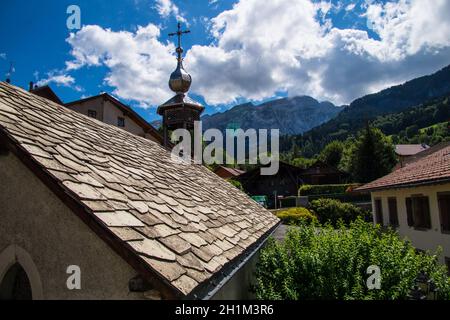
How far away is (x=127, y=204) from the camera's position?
370cm

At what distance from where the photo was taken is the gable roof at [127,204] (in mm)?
2877

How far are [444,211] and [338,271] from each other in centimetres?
1057

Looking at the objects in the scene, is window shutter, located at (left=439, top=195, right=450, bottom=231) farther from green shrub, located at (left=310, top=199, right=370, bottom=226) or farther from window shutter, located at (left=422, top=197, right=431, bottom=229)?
green shrub, located at (left=310, top=199, right=370, bottom=226)

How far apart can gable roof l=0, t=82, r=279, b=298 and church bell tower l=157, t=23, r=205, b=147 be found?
6509 millimetres

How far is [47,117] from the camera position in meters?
5.46

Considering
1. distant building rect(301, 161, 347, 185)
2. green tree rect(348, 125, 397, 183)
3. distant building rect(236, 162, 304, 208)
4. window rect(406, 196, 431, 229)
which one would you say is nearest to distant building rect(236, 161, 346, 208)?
distant building rect(236, 162, 304, 208)

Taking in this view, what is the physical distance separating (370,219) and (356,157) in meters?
30.0

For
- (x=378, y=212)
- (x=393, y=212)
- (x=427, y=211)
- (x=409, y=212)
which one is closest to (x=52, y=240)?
(x=427, y=211)

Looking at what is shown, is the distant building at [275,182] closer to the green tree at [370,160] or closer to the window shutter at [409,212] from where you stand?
the green tree at [370,160]

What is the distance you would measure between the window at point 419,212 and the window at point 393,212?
1986 mm

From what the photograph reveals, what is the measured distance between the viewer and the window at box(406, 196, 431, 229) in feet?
50.2

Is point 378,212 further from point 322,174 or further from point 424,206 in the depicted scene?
point 322,174

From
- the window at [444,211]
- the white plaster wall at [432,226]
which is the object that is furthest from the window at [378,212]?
the window at [444,211]
